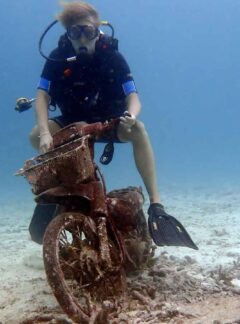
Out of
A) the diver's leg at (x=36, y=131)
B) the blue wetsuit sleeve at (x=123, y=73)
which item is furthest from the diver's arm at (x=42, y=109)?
the blue wetsuit sleeve at (x=123, y=73)

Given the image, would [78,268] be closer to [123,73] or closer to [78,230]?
[78,230]

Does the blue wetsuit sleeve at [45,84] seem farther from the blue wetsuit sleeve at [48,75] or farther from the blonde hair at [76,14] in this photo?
the blonde hair at [76,14]

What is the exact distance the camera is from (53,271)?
251cm

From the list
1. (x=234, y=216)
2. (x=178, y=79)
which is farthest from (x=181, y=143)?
(x=234, y=216)

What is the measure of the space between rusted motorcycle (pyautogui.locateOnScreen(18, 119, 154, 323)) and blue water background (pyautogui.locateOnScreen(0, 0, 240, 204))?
71.6m

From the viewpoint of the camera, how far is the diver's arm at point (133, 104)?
417 cm

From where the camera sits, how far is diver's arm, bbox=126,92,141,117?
4172 millimetres

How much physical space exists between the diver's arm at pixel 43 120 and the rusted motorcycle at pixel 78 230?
212 millimetres

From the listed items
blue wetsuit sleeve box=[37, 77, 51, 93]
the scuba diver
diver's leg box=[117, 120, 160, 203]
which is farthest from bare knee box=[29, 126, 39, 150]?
diver's leg box=[117, 120, 160, 203]

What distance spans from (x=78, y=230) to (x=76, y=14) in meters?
2.58

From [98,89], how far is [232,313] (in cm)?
290

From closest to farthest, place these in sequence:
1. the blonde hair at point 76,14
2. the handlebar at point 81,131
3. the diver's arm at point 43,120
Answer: the handlebar at point 81,131 → the diver's arm at point 43,120 → the blonde hair at point 76,14

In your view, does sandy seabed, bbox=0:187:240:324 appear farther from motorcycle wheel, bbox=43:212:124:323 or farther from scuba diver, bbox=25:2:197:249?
scuba diver, bbox=25:2:197:249

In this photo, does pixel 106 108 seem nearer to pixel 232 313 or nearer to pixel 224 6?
pixel 232 313
